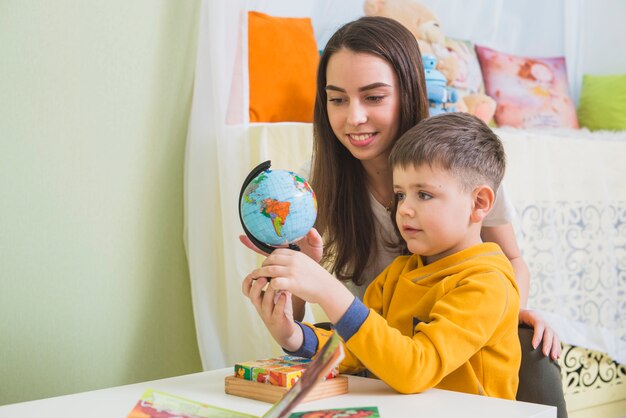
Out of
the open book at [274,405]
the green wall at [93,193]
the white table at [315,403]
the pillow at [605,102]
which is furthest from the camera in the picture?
the pillow at [605,102]

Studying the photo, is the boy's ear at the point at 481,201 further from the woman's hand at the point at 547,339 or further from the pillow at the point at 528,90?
the pillow at the point at 528,90

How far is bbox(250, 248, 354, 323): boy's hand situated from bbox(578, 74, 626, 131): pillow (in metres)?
2.95

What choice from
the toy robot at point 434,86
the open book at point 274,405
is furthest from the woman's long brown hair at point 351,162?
the toy robot at point 434,86

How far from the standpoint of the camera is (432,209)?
1252 mm

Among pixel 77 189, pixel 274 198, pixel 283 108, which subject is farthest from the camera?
pixel 283 108

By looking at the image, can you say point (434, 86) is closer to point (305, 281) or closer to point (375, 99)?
point (375, 99)

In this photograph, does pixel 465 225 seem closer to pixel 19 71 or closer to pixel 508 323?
pixel 508 323

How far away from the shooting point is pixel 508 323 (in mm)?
1214

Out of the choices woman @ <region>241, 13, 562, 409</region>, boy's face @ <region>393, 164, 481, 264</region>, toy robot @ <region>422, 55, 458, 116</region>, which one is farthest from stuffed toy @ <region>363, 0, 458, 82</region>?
boy's face @ <region>393, 164, 481, 264</region>

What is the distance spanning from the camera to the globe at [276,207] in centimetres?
109

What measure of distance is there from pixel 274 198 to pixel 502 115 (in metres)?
2.55

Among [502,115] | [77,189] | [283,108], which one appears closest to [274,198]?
[77,189]

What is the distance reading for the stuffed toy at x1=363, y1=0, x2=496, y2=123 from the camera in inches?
112

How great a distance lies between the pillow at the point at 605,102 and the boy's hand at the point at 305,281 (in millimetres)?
2950
